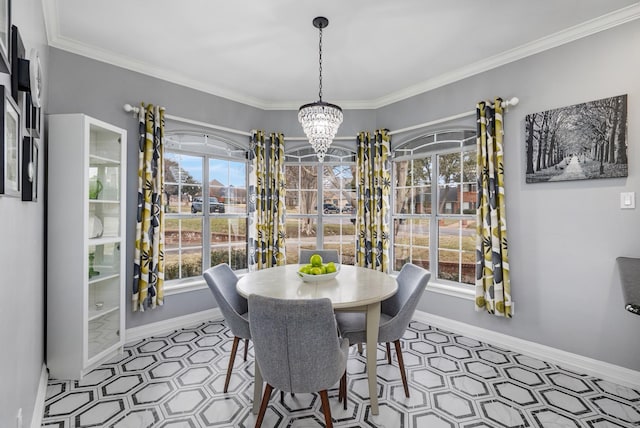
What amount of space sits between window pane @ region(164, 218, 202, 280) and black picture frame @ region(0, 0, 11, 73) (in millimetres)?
2530

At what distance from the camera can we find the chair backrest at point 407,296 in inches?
82.3

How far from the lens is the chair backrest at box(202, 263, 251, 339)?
6.84 feet

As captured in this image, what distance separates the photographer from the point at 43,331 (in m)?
2.29

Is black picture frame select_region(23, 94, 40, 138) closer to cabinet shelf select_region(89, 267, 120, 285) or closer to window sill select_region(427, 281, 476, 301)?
cabinet shelf select_region(89, 267, 120, 285)

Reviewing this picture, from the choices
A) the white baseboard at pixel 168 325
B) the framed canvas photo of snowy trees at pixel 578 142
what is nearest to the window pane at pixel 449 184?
the framed canvas photo of snowy trees at pixel 578 142

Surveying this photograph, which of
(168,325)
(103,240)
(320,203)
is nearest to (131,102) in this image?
(103,240)

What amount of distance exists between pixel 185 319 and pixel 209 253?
0.78 metres

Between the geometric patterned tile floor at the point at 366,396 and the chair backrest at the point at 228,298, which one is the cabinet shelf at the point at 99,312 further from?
the chair backrest at the point at 228,298

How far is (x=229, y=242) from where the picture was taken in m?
4.00

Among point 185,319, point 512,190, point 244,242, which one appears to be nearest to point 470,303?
point 512,190

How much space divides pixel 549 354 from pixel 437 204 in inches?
68.1

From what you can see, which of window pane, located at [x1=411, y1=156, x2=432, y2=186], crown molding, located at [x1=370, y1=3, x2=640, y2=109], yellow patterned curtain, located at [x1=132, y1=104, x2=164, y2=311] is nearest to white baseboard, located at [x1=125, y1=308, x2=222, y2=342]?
yellow patterned curtain, located at [x1=132, y1=104, x2=164, y2=311]

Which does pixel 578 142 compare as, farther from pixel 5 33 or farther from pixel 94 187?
pixel 94 187

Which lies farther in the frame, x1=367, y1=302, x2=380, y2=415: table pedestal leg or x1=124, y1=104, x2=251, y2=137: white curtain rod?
x1=124, y1=104, x2=251, y2=137: white curtain rod
